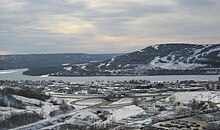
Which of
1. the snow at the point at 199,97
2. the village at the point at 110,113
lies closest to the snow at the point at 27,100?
the village at the point at 110,113

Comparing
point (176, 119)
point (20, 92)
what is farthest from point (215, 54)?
point (176, 119)

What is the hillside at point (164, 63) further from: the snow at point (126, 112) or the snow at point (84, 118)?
the snow at point (84, 118)

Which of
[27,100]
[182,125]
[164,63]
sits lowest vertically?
[182,125]

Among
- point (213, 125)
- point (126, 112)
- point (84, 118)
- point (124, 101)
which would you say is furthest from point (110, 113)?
point (213, 125)

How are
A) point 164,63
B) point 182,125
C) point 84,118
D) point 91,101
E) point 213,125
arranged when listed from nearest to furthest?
1. point 213,125
2. point 182,125
3. point 84,118
4. point 91,101
5. point 164,63

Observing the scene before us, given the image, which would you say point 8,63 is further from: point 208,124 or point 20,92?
point 208,124

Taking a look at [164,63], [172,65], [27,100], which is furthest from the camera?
[164,63]

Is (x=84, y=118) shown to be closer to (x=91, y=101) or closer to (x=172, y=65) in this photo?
(x=91, y=101)

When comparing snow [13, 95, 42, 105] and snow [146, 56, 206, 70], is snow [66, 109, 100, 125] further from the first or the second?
snow [146, 56, 206, 70]
